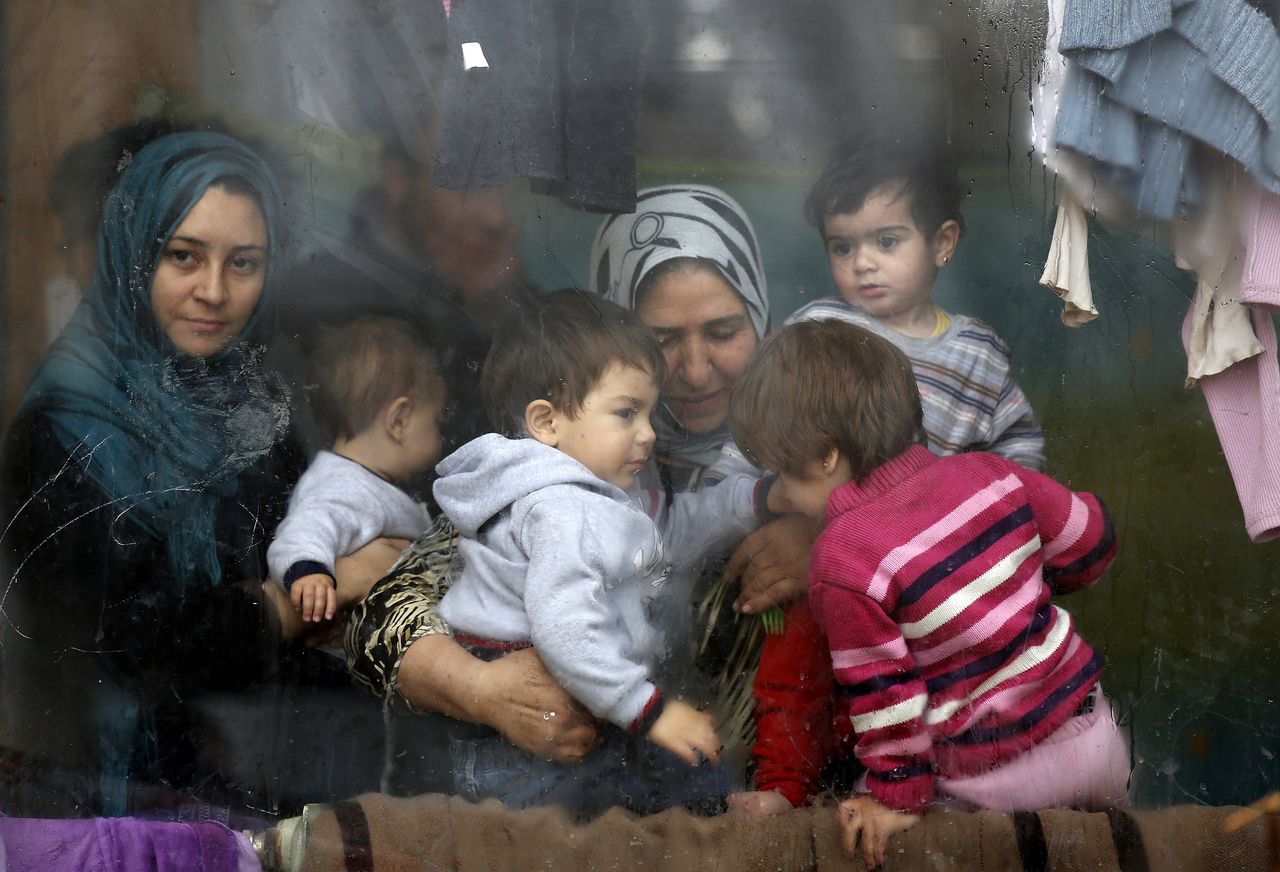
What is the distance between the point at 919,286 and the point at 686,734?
3.65 feet

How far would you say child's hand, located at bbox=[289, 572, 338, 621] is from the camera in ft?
10.2

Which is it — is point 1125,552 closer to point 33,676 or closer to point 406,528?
point 406,528

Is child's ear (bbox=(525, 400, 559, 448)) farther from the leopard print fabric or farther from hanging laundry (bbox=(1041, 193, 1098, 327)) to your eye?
hanging laundry (bbox=(1041, 193, 1098, 327))

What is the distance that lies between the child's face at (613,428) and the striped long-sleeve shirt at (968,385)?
39 cm

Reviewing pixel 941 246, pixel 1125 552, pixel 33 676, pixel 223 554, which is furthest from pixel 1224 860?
pixel 33 676

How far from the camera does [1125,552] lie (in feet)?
10.4

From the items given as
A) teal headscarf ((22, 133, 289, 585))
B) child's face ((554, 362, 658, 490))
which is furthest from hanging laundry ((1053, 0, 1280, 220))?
teal headscarf ((22, 133, 289, 585))

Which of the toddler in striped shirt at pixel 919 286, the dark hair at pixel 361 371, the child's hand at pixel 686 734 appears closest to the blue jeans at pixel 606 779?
the child's hand at pixel 686 734

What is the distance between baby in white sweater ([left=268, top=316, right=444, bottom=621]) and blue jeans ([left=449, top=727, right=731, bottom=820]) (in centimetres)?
53

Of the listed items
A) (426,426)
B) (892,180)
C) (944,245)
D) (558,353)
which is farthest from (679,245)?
(426,426)

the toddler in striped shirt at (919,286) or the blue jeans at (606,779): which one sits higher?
the toddler in striped shirt at (919,286)

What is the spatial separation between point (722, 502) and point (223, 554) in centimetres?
112

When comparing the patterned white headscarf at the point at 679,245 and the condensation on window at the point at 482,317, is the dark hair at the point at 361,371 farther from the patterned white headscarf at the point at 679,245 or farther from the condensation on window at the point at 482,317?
the patterned white headscarf at the point at 679,245

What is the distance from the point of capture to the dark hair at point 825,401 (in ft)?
9.86
